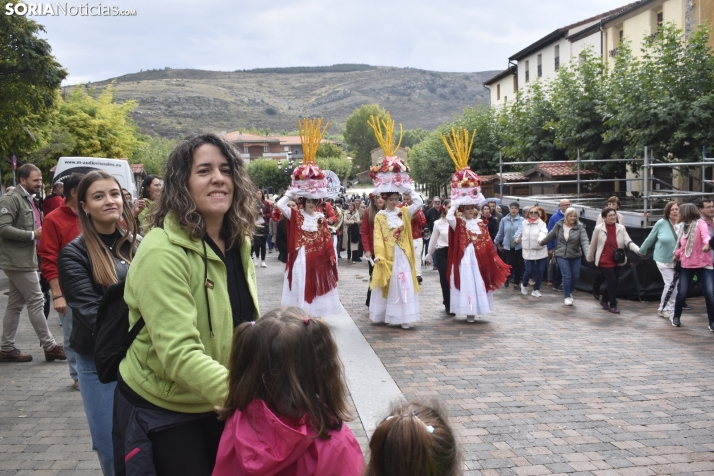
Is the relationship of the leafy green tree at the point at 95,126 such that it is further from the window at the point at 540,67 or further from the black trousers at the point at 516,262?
the window at the point at 540,67

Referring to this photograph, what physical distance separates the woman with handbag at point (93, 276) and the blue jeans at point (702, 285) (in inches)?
324

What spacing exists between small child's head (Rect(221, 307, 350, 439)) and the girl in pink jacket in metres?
8.65

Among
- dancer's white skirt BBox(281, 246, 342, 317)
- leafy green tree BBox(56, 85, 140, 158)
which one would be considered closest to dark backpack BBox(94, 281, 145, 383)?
dancer's white skirt BBox(281, 246, 342, 317)

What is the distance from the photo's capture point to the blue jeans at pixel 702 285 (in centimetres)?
945

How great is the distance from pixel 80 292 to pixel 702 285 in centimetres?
876

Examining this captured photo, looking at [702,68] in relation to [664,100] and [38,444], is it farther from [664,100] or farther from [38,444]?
[38,444]

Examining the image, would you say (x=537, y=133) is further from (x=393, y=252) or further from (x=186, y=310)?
(x=186, y=310)

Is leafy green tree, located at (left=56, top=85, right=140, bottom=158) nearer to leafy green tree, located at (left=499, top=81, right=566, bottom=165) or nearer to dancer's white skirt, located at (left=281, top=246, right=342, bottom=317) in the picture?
leafy green tree, located at (left=499, top=81, right=566, bottom=165)

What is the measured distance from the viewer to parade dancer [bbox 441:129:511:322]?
1006 cm

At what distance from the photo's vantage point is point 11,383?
6637 millimetres

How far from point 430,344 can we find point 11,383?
15.5 ft

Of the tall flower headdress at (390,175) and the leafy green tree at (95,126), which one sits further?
the leafy green tree at (95,126)

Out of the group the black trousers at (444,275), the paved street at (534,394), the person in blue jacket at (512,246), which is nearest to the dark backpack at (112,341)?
the paved street at (534,394)

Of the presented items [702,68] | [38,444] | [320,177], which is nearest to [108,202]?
[38,444]
